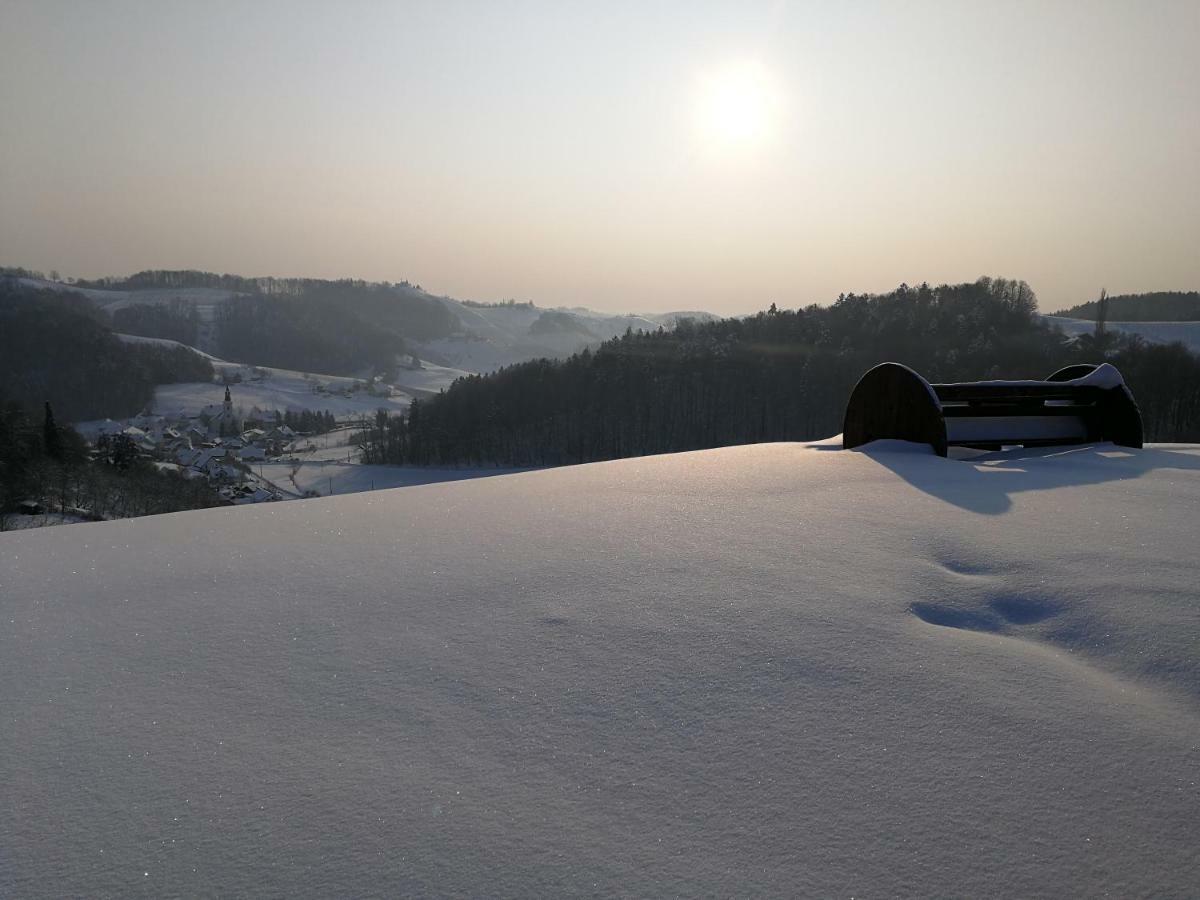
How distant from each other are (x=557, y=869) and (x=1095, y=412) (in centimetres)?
959

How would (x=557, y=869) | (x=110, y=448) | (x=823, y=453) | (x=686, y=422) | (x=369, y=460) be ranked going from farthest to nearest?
(x=369, y=460) < (x=686, y=422) < (x=110, y=448) < (x=823, y=453) < (x=557, y=869)

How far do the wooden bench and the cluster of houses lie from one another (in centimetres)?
4243

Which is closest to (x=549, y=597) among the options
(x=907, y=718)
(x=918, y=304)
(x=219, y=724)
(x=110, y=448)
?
(x=219, y=724)

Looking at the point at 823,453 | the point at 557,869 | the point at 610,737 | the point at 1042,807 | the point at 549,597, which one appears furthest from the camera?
the point at 823,453

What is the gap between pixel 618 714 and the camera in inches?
88.9

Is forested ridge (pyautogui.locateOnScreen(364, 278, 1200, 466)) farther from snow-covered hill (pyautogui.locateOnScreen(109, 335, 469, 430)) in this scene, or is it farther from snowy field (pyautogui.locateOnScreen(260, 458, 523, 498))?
snow-covered hill (pyautogui.locateOnScreen(109, 335, 469, 430))

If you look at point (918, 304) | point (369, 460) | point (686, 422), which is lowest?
point (369, 460)

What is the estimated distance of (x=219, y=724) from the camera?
2.28m

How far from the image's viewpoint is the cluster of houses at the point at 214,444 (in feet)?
213

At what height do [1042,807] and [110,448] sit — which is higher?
[1042,807]

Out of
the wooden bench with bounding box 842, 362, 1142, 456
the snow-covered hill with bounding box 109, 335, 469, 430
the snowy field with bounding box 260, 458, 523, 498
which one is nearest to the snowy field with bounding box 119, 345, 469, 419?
the snow-covered hill with bounding box 109, 335, 469, 430

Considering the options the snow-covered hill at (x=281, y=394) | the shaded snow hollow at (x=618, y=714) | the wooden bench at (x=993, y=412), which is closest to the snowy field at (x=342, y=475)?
the snow-covered hill at (x=281, y=394)

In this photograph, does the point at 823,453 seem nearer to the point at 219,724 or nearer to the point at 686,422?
the point at 219,724

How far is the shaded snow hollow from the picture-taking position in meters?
1.64
